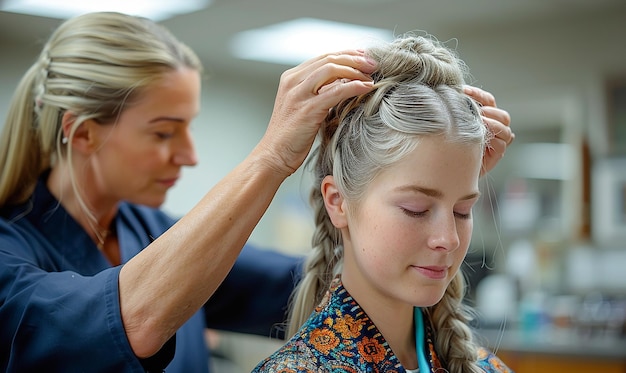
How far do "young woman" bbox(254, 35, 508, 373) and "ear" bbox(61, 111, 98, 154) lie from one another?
0.56 meters

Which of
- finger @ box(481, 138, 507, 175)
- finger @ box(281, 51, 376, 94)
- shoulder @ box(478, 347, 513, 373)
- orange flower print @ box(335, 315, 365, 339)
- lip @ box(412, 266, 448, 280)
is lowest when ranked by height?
shoulder @ box(478, 347, 513, 373)

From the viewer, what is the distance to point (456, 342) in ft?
4.64

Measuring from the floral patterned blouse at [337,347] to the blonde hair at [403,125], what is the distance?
12cm

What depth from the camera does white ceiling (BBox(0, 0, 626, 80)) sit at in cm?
528

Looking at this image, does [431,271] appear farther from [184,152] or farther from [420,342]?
[184,152]

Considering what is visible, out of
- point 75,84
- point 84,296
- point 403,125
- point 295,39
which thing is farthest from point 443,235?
point 295,39

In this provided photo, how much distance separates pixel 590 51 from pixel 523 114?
75 centimetres

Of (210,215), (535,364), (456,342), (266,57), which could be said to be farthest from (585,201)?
(210,215)

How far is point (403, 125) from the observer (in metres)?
1.25

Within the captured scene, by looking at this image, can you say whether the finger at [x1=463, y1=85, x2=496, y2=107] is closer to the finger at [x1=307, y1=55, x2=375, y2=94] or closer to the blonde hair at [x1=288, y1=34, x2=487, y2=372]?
the blonde hair at [x1=288, y1=34, x2=487, y2=372]

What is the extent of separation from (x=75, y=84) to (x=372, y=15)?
4.08 metres

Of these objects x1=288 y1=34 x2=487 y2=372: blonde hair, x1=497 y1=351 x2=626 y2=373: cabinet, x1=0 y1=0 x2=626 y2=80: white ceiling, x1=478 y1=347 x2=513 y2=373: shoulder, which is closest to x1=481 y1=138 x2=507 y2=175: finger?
x1=288 y1=34 x2=487 y2=372: blonde hair

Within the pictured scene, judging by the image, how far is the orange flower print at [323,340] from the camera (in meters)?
1.26

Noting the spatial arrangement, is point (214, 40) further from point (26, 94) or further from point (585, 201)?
point (26, 94)
